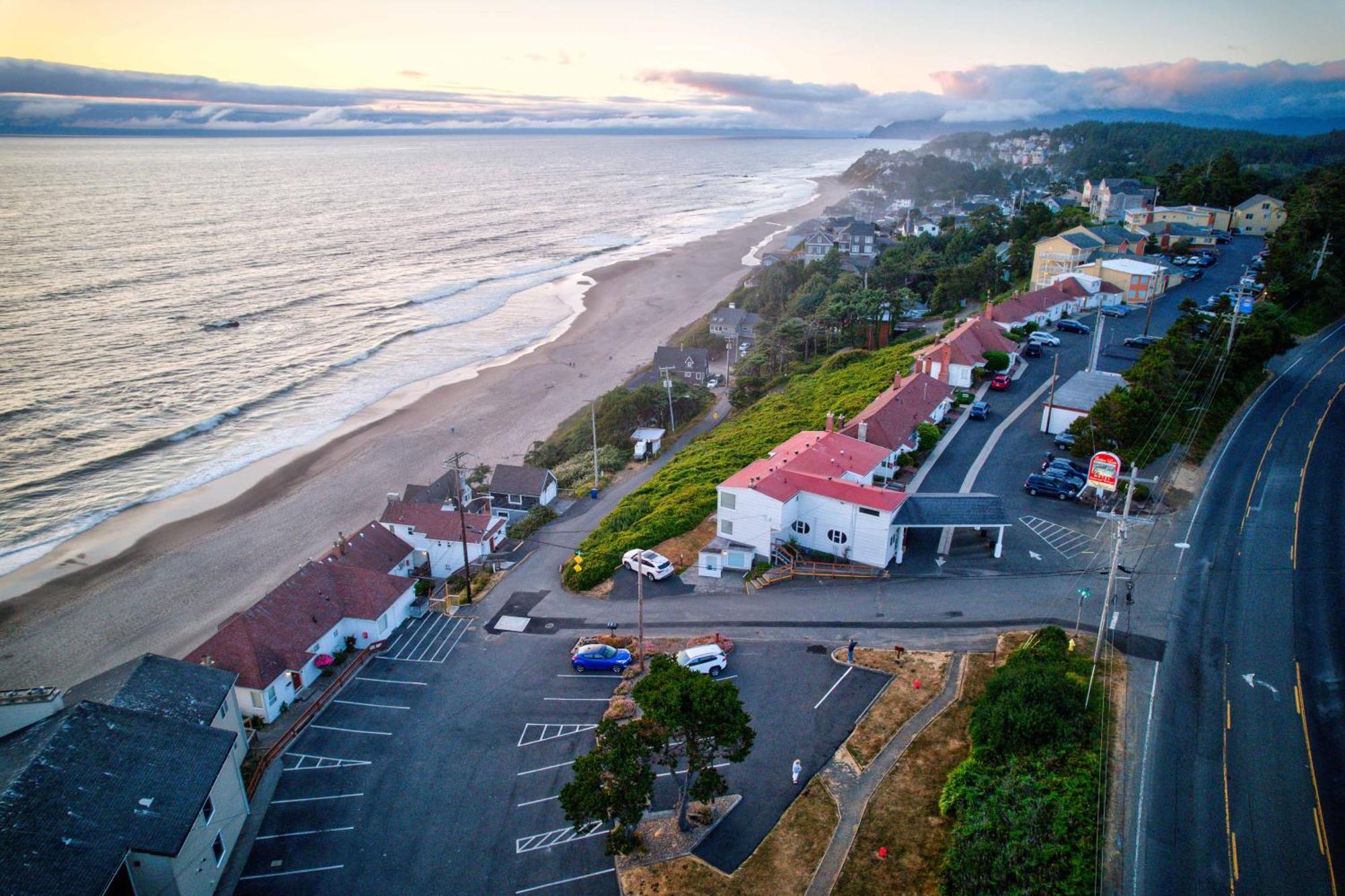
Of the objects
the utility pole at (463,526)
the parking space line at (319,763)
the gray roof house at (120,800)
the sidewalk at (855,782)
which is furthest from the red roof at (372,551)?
the sidewalk at (855,782)

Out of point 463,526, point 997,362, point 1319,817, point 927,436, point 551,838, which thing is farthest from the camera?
point 997,362

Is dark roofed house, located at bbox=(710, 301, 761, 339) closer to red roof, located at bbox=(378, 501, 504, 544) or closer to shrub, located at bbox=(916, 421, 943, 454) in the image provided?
shrub, located at bbox=(916, 421, 943, 454)

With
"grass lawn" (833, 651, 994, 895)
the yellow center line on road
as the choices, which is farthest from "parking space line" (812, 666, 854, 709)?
the yellow center line on road

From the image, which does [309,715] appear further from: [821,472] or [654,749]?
[821,472]

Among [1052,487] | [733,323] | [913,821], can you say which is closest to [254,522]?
[913,821]

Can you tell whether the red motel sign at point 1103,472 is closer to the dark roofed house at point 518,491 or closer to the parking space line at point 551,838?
the parking space line at point 551,838
